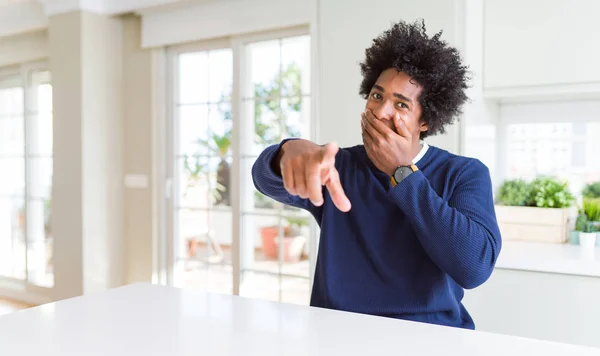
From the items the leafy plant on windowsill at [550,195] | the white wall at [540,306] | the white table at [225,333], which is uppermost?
the leafy plant on windowsill at [550,195]

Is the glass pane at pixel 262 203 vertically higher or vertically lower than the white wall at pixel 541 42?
lower

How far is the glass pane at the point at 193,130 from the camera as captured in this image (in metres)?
4.07

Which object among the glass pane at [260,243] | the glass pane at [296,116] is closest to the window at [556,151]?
the glass pane at [296,116]

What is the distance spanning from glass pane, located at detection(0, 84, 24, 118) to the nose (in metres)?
4.56

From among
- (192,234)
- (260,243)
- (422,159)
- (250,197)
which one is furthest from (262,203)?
(422,159)

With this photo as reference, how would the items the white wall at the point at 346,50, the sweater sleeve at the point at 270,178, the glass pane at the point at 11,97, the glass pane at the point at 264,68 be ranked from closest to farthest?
the sweater sleeve at the point at 270,178 → the white wall at the point at 346,50 → the glass pane at the point at 264,68 → the glass pane at the point at 11,97

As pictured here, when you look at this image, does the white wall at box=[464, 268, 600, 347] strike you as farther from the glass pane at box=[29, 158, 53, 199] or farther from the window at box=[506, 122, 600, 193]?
the glass pane at box=[29, 158, 53, 199]

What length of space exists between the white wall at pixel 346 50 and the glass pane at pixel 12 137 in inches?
131

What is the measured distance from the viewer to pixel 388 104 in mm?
1509

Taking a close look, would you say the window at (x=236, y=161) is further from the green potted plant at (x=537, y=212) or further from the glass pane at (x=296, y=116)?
the green potted plant at (x=537, y=212)

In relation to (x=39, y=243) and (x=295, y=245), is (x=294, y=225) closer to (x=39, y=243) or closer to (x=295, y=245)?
(x=295, y=245)

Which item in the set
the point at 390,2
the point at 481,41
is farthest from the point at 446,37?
the point at 390,2

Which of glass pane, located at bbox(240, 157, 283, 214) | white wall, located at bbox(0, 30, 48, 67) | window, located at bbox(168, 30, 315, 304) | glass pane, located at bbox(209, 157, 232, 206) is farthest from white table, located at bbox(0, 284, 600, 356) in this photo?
white wall, located at bbox(0, 30, 48, 67)

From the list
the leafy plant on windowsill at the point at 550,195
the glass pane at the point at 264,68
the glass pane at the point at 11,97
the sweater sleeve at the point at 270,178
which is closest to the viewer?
the sweater sleeve at the point at 270,178
